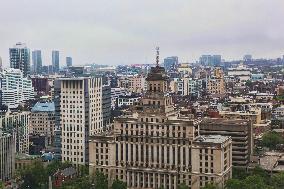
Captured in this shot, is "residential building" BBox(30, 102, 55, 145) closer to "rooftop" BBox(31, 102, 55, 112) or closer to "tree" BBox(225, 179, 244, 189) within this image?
"rooftop" BBox(31, 102, 55, 112)

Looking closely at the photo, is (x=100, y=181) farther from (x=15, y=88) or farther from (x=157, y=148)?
(x=15, y=88)

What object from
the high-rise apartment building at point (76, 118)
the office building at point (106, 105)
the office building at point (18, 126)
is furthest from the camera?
the office building at point (106, 105)

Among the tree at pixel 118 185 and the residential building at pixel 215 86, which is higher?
the residential building at pixel 215 86

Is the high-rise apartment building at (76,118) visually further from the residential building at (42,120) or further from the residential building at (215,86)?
the residential building at (215,86)

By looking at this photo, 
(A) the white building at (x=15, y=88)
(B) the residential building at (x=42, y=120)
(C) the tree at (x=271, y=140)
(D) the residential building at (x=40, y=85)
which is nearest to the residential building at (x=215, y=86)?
(D) the residential building at (x=40, y=85)

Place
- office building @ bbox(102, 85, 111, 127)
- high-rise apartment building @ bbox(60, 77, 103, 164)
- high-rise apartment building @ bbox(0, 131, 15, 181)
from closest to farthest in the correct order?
high-rise apartment building @ bbox(0, 131, 15, 181) < high-rise apartment building @ bbox(60, 77, 103, 164) < office building @ bbox(102, 85, 111, 127)

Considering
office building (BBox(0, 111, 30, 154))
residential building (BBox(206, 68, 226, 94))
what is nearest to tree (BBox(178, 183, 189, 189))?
office building (BBox(0, 111, 30, 154))
